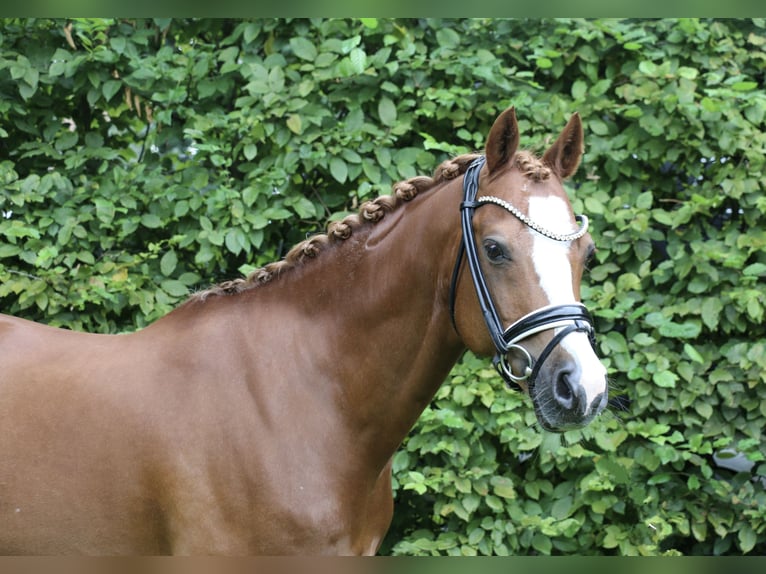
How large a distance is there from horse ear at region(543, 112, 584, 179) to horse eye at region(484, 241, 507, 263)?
349 mm

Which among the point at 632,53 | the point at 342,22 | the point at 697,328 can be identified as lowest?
the point at 697,328

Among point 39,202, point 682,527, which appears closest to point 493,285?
point 682,527

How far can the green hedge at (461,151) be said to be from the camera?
3805mm

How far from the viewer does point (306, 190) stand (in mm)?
4172

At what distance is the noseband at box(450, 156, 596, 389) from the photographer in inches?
77.8

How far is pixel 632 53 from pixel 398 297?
2.53 m

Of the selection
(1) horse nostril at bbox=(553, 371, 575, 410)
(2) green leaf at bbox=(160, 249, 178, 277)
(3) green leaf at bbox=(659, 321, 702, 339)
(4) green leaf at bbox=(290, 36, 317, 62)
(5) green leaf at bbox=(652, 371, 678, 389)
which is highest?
(4) green leaf at bbox=(290, 36, 317, 62)

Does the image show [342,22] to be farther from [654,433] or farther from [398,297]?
[654,433]

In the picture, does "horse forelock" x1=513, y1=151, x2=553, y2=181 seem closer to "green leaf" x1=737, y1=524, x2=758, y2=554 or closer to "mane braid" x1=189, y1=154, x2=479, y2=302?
"mane braid" x1=189, y1=154, x2=479, y2=302

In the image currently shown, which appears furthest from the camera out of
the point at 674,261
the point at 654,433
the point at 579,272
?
the point at 674,261

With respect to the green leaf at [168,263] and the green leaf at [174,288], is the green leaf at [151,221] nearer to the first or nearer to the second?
the green leaf at [168,263]

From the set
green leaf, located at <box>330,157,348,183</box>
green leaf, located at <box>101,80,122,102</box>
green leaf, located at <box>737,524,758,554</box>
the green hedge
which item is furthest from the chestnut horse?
green leaf, located at <box>737,524,758,554</box>

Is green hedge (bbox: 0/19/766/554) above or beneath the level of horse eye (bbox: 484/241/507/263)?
beneath

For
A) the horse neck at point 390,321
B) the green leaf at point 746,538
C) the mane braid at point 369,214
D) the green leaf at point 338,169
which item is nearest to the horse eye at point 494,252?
the horse neck at point 390,321
